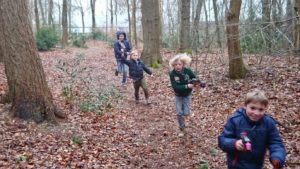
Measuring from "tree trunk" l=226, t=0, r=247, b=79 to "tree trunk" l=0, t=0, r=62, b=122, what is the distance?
557 centimetres

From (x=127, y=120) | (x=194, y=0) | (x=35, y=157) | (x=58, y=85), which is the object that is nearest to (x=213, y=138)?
(x=127, y=120)

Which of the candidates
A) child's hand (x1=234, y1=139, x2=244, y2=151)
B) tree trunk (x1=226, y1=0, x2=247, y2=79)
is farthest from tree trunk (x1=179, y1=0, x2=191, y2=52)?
child's hand (x1=234, y1=139, x2=244, y2=151)

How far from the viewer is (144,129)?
8906 millimetres

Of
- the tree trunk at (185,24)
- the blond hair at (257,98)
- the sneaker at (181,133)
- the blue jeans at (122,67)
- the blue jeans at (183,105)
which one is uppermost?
the tree trunk at (185,24)

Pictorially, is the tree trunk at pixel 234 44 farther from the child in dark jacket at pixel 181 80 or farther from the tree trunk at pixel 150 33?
the tree trunk at pixel 150 33

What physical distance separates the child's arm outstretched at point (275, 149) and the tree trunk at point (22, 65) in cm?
521

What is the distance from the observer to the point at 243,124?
400 centimetres

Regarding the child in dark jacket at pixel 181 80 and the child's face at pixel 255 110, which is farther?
the child in dark jacket at pixel 181 80

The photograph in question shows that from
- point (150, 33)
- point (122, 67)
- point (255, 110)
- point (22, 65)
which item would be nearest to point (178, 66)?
point (22, 65)

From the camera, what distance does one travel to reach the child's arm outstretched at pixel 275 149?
374 cm

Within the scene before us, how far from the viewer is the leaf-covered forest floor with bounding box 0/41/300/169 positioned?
6.73 meters

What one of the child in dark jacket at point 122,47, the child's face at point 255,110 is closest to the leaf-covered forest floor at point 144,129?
the child in dark jacket at point 122,47

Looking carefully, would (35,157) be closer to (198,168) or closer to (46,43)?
(198,168)

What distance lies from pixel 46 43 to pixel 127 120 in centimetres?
1923
